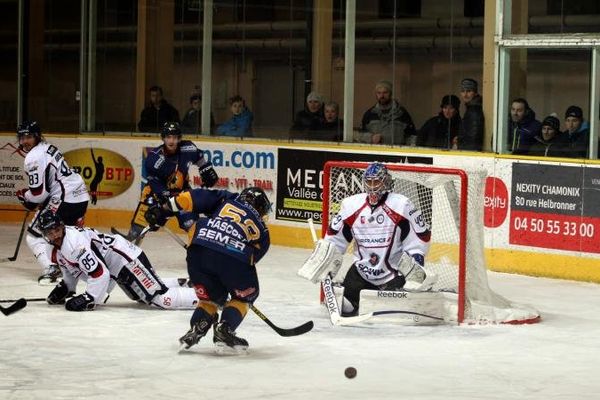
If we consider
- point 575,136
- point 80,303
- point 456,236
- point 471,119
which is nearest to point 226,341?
point 80,303

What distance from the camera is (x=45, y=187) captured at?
1082 cm

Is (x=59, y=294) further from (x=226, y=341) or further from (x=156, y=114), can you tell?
(x=156, y=114)

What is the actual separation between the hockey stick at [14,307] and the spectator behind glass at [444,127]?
4.80 m

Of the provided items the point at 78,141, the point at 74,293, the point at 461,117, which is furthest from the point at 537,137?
the point at 78,141

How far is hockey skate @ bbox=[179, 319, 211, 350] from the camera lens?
25.1 feet

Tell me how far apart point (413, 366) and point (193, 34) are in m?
8.17

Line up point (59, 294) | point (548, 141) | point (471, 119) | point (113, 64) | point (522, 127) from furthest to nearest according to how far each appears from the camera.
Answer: point (113, 64) < point (471, 119) < point (522, 127) < point (548, 141) < point (59, 294)

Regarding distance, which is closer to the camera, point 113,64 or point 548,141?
point 548,141

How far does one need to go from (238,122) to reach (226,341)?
690cm

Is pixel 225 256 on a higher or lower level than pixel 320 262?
higher

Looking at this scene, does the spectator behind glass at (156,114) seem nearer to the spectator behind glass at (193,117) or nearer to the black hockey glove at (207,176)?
the spectator behind glass at (193,117)

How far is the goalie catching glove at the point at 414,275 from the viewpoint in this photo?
8875 millimetres

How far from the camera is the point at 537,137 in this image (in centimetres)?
1181

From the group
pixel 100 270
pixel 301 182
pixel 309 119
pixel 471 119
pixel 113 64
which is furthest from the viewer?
pixel 113 64
